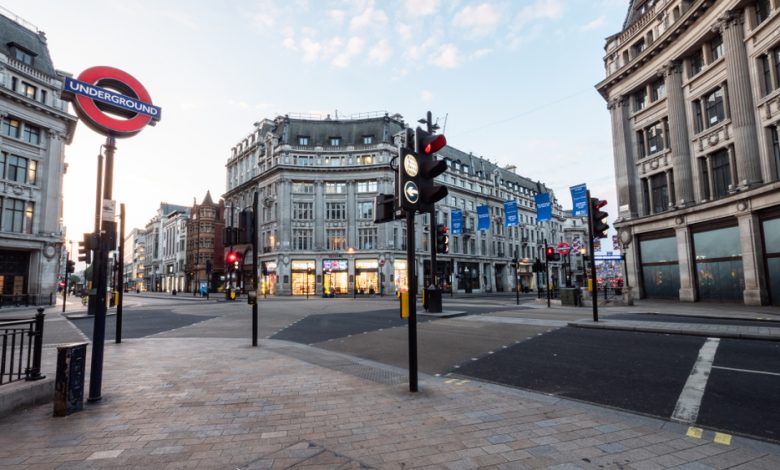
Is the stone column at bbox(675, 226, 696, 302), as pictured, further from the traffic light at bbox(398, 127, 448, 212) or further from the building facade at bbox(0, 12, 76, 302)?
the building facade at bbox(0, 12, 76, 302)

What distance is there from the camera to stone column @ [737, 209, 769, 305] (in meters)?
20.3

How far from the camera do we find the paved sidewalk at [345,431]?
11.8 ft

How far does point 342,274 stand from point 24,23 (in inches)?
1630

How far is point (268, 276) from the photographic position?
57.2 metres

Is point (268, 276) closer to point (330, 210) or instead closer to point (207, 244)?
point (330, 210)

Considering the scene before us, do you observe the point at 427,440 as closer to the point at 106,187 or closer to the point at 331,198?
the point at 106,187

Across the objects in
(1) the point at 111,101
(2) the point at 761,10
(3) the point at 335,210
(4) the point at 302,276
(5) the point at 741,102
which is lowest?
(4) the point at 302,276

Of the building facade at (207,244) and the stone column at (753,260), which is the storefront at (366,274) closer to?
the building facade at (207,244)

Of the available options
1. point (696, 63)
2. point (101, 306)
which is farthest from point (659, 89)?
point (101, 306)

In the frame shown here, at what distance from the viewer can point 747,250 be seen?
67.9 ft

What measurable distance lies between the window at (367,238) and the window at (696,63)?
38135 mm

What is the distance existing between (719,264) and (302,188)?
46853 millimetres

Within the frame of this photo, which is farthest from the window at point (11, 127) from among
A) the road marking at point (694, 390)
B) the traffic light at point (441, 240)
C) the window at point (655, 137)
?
the window at point (655, 137)

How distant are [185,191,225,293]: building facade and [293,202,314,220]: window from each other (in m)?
28.3
